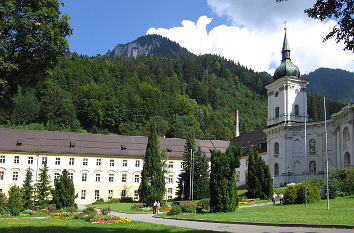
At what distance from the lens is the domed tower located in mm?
62938

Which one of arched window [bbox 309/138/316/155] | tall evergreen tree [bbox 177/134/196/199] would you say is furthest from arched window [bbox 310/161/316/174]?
tall evergreen tree [bbox 177/134/196/199]

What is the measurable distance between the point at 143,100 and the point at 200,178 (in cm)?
6055

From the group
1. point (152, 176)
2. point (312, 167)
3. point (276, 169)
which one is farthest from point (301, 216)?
point (276, 169)

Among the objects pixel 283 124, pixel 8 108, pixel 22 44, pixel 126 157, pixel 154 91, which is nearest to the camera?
pixel 22 44

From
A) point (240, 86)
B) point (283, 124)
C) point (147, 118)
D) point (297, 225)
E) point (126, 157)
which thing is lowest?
point (297, 225)

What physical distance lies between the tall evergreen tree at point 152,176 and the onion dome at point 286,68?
23.9 meters

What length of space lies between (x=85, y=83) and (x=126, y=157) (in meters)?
60.6

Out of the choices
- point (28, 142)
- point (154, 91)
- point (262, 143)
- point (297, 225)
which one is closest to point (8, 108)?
point (297, 225)

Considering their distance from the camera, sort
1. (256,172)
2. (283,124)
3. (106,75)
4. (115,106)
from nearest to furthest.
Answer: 1. (256,172)
2. (283,124)
3. (115,106)
4. (106,75)

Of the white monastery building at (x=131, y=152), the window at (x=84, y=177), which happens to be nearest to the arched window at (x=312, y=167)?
the white monastery building at (x=131, y=152)

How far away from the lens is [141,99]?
375 feet

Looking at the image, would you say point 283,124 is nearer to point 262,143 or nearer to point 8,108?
point 262,143

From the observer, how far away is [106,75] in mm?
131500

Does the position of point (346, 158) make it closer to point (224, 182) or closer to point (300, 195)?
point (300, 195)
